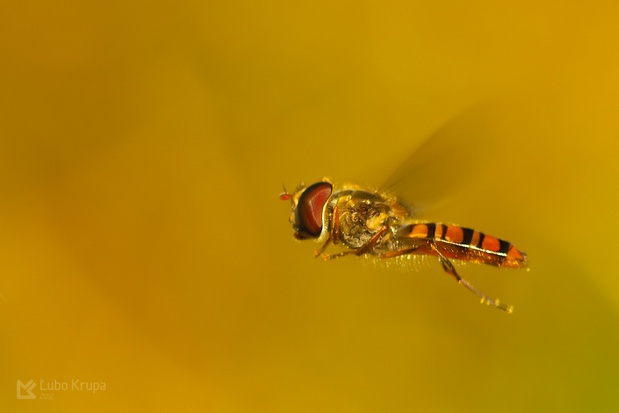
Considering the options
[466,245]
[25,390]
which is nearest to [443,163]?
[466,245]

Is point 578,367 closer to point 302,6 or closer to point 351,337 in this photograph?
point 351,337

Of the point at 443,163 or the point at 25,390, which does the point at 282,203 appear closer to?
the point at 443,163

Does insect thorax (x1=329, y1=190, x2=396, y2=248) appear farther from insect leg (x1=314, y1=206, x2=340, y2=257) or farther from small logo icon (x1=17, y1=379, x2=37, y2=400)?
small logo icon (x1=17, y1=379, x2=37, y2=400)

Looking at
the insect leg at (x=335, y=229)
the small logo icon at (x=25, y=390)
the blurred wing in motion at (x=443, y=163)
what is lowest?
the small logo icon at (x=25, y=390)

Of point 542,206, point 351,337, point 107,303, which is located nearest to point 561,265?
point 542,206

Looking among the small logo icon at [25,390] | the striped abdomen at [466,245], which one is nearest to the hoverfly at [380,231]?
the striped abdomen at [466,245]

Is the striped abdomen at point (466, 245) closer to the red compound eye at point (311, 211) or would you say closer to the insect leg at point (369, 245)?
the insect leg at point (369, 245)
